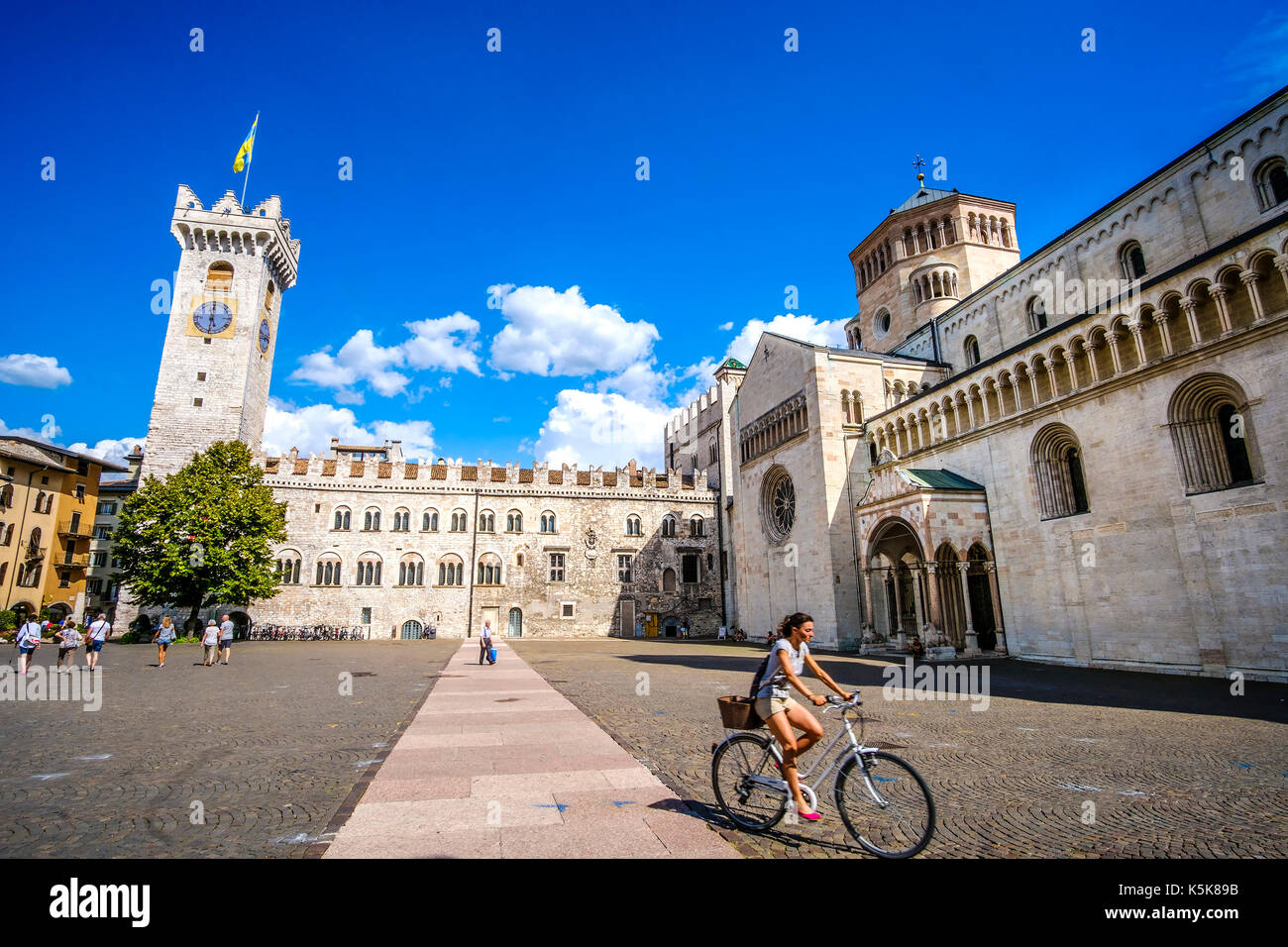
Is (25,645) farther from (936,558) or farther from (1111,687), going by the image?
(936,558)

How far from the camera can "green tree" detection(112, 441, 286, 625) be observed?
108 ft

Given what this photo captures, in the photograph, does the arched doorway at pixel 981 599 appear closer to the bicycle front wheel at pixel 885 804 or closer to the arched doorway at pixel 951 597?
the arched doorway at pixel 951 597

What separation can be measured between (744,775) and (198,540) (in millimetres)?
37640

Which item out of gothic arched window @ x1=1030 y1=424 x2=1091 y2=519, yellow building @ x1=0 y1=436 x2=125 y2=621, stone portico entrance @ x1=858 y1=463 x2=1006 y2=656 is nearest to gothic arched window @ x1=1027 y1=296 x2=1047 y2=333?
stone portico entrance @ x1=858 y1=463 x2=1006 y2=656

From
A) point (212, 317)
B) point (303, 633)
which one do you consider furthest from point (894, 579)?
point (212, 317)

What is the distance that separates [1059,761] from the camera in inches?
293

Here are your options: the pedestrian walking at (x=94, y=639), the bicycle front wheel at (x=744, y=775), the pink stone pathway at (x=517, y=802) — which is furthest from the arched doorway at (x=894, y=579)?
the pedestrian walking at (x=94, y=639)

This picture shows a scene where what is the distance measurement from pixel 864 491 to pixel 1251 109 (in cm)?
1720

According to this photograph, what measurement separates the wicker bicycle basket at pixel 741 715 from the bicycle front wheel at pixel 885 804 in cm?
77

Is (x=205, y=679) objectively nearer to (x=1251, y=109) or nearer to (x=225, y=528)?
(x=225, y=528)

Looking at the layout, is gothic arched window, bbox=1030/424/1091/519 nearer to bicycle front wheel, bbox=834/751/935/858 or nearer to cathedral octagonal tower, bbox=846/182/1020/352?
cathedral octagonal tower, bbox=846/182/1020/352

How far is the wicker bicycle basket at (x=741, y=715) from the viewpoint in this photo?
5.23 m
